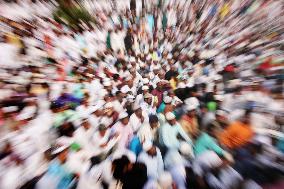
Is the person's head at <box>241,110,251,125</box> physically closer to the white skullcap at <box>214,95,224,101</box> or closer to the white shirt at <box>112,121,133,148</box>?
the white skullcap at <box>214,95,224,101</box>

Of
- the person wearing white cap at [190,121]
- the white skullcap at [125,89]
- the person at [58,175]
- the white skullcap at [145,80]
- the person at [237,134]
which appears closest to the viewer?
the person at [58,175]

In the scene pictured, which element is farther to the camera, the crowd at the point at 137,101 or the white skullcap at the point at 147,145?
the white skullcap at the point at 147,145

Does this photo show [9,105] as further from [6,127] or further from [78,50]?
[78,50]

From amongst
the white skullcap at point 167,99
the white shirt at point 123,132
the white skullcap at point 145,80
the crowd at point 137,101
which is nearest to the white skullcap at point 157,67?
the crowd at point 137,101

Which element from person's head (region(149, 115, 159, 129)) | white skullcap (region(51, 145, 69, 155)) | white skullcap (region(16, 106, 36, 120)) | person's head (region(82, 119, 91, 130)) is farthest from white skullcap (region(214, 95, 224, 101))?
→ white skullcap (region(16, 106, 36, 120))

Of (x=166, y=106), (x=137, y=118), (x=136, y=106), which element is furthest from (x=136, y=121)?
(x=166, y=106)

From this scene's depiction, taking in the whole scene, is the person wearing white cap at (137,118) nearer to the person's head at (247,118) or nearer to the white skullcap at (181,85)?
the white skullcap at (181,85)

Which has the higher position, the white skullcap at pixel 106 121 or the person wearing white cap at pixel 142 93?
the person wearing white cap at pixel 142 93

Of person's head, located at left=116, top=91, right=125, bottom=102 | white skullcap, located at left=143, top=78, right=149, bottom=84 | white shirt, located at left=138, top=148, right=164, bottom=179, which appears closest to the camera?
white shirt, located at left=138, top=148, right=164, bottom=179

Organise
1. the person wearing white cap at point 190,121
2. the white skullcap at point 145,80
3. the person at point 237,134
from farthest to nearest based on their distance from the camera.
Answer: the white skullcap at point 145,80 < the person wearing white cap at point 190,121 < the person at point 237,134
